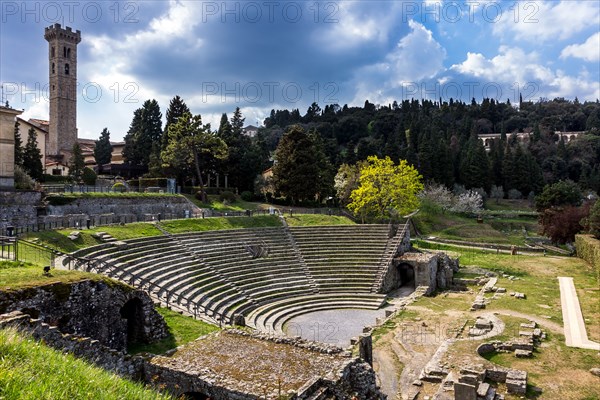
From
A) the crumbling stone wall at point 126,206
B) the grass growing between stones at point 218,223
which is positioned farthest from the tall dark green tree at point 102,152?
the grass growing between stones at point 218,223

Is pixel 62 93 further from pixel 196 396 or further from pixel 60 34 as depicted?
pixel 196 396

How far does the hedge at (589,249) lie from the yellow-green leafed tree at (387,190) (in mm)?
14273

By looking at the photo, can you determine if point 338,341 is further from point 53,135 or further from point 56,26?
point 56,26

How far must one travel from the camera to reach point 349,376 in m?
12.9

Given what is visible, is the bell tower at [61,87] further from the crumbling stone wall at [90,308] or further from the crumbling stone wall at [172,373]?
the crumbling stone wall at [172,373]

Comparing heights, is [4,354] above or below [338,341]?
above

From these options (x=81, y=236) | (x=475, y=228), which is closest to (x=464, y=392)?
(x=81, y=236)

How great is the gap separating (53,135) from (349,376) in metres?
70.4

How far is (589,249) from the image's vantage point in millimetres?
34531

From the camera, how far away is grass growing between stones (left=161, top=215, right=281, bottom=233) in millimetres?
30562

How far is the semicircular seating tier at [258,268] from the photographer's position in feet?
69.8

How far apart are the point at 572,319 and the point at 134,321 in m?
20.5

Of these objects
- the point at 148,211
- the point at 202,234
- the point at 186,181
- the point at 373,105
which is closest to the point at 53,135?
the point at 186,181

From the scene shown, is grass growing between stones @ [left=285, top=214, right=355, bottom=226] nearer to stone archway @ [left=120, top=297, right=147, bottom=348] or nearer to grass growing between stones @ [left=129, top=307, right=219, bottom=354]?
grass growing between stones @ [left=129, top=307, right=219, bottom=354]
